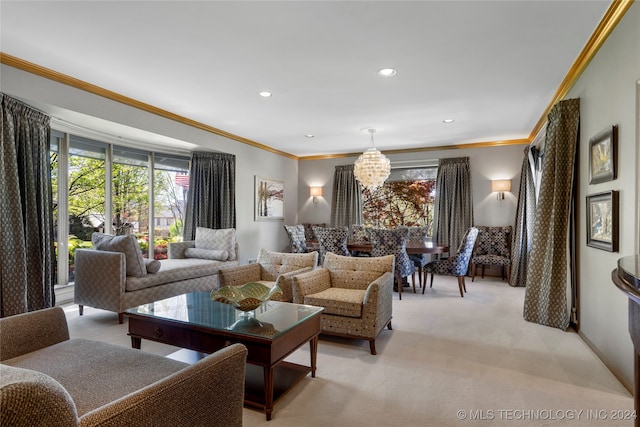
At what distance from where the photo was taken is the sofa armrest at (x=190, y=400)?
0.99 m

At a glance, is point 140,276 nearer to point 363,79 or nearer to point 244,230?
point 244,230

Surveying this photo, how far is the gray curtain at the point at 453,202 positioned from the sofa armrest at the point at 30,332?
20.3 ft

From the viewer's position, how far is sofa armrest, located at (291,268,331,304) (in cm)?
301

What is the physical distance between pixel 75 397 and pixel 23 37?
2946mm

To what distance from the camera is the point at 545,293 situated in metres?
3.55

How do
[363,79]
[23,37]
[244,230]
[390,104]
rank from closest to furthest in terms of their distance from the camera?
[23,37] → [363,79] → [390,104] → [244,230]

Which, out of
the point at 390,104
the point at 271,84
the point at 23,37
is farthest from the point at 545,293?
the point at 23,37

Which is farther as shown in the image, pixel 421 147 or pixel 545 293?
pixel 421 147

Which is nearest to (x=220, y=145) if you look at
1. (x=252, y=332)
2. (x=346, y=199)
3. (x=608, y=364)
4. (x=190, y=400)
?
(x=346, y=199)

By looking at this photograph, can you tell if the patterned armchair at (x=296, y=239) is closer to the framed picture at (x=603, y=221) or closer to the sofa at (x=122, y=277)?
the sofa at (x=122, y=277)

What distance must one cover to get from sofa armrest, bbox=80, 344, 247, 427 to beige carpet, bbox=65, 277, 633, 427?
0.68m

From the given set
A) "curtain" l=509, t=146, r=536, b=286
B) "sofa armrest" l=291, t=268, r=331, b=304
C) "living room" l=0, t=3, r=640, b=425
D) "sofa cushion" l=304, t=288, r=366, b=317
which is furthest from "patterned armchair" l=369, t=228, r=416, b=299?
"curtain" l=509, t=146, r=536, b=286

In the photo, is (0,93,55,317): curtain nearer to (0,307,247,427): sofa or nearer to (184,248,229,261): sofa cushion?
(184,248,229,261): sofa cushion


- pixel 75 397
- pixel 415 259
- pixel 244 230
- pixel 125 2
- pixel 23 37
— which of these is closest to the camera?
pixel 75 397
